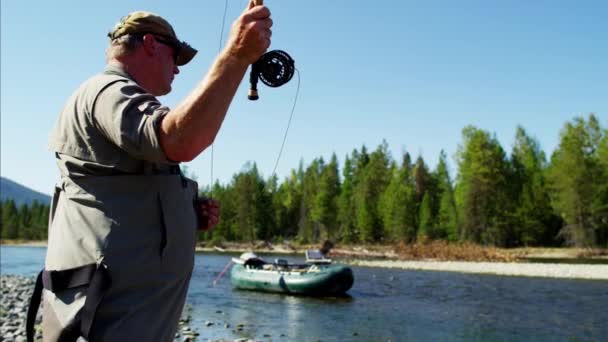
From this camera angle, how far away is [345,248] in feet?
219

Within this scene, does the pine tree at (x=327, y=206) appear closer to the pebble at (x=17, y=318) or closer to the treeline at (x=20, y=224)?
the pebble at (x=17, y=318)

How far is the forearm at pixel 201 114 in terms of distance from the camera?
4.85 feet

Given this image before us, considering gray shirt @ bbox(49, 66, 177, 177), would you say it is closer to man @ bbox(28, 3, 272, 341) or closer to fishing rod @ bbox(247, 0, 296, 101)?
man @ bbox(28, 3, 272, 341)

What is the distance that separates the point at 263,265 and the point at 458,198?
49.6 metres

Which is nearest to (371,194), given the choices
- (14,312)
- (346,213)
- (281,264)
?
(346,213)

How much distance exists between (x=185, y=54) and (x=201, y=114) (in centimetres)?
82

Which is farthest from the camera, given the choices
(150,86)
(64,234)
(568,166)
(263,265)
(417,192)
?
(417,192)

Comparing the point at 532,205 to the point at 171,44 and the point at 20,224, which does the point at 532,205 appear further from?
the point at 20,224

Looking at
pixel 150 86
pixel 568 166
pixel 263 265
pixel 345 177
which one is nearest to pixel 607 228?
pixel 568 166

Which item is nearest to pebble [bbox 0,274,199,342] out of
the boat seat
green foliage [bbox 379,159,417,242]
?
the boat seat

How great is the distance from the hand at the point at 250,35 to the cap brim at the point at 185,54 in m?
0.60

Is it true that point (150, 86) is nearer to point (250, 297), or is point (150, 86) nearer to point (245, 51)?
point (245, 51)

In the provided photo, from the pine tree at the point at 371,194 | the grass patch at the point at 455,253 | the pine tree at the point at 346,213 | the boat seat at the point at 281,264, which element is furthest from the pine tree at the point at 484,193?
the boat seat at the point at 281,264

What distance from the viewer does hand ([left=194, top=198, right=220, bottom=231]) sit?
7.38 ft
